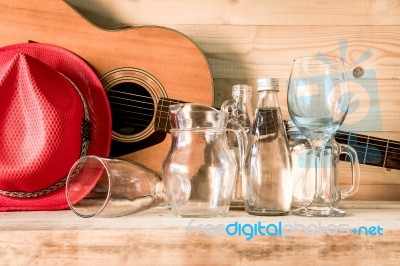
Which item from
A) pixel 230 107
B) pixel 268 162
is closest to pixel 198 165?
pixel 268 162

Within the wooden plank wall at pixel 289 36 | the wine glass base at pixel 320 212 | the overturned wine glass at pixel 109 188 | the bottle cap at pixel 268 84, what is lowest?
the wine glass base at pixel 320 212

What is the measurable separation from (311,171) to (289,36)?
1.19 ft

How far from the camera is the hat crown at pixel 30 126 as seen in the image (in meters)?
0.80

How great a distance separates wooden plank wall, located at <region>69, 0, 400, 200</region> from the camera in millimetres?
1128

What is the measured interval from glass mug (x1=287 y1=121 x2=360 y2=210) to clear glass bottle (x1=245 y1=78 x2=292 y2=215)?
0.32 feet

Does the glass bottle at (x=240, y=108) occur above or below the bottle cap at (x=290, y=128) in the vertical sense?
above

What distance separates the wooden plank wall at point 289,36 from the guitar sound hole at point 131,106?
7.6 inches

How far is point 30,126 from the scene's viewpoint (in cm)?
80

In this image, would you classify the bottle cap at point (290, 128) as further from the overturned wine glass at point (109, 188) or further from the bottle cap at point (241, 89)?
the overturned wine glass at point (109, 188)

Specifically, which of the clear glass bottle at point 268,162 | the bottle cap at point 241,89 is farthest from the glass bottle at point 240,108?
the clear glass bottle at point 268,162

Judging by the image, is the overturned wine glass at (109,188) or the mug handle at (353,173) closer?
the overturned wine glass at (109,188)

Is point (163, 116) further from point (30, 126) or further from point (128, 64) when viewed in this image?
point (30, 126)

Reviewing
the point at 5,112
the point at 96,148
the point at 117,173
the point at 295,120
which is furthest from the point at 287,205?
the point at 5,112

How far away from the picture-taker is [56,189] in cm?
86
